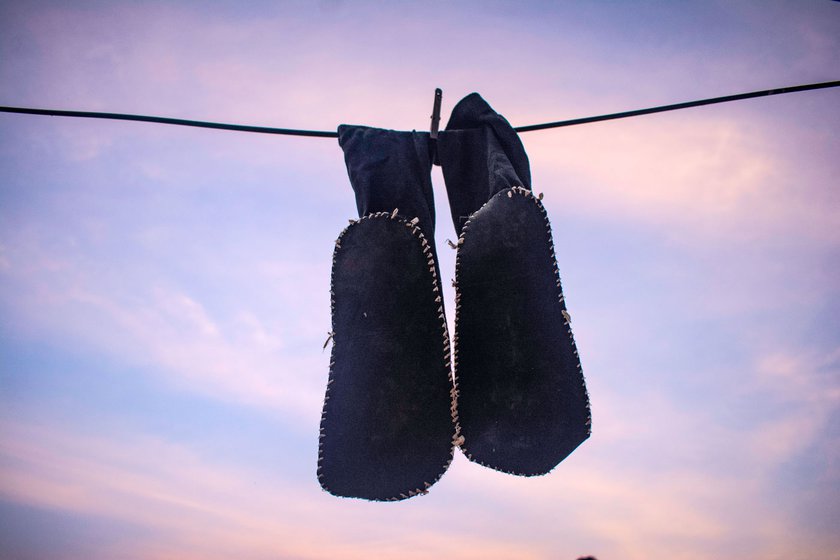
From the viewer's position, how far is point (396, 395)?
1.26 metres

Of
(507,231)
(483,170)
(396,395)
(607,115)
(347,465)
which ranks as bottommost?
(347,465)

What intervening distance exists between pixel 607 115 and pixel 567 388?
2.83ft

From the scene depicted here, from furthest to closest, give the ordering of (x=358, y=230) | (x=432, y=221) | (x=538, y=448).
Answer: (x=432, y=221) < (x=358, y=230) < (x=538, y=448)

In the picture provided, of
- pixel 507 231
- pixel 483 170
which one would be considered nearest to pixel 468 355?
pixel 507 231

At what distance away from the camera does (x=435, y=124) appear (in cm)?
168

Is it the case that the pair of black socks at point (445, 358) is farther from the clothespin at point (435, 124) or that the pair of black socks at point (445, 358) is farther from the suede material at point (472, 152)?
the clothespin at point (435, 124)

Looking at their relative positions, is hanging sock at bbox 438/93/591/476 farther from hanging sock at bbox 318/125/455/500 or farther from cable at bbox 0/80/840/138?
cable at bbox 0/80/840/138

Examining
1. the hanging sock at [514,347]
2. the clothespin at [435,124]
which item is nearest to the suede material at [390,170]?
the clothespin at [435,124]

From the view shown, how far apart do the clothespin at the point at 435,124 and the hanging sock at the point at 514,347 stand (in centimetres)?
32

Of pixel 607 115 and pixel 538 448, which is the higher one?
pixel 607 115

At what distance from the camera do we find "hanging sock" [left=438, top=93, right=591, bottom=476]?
125 centimetres

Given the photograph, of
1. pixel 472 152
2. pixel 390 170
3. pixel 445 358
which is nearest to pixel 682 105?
pixel 472 152

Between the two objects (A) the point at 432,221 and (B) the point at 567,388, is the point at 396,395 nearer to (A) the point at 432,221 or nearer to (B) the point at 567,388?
(B) the point at 567,388

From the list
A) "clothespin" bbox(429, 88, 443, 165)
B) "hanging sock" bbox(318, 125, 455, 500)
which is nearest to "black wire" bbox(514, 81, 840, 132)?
"clothespin" bbox(429, 88, 443, 165)
